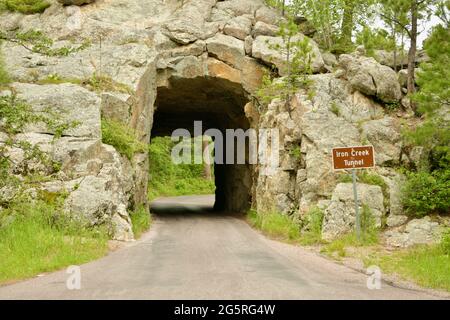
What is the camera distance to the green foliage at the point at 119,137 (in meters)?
16.5

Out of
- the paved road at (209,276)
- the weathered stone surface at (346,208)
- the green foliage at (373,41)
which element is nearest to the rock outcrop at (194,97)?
the weathered stone surface at (346,208)

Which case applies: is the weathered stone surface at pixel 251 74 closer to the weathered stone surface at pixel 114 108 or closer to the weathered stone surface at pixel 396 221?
the weathered stone surface at pixel 114 108

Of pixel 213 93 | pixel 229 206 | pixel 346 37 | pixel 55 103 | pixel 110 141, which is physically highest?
pixel 346 37

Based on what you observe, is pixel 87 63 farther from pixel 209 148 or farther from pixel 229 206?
pixel 209 148

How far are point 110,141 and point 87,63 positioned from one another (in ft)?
17.6

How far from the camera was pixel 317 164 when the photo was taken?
1612 centimetres

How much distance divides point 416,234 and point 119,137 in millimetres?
10105

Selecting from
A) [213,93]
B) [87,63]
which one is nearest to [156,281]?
[87,63]

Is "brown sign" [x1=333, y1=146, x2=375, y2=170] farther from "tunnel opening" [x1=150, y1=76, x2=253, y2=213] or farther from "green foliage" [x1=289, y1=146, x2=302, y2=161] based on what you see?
"tunnel opening" [x1=150, y1=76, x2=253, y2=213]

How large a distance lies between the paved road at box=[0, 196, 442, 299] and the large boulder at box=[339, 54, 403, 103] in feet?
27.0

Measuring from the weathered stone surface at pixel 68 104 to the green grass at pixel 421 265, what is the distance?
33.1 feet

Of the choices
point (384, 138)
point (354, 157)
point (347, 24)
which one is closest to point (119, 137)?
point (354, 157)

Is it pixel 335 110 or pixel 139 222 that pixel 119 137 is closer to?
pixel 139 222

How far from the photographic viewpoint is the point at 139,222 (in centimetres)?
1678
